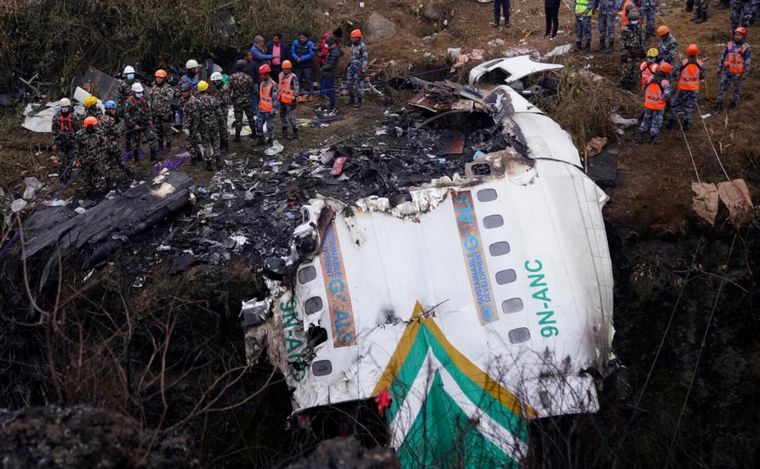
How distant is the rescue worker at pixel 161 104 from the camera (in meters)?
10.7

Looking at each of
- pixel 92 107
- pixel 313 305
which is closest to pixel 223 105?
pixel 92 107

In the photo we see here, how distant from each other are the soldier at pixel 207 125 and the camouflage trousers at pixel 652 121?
622 centimetres

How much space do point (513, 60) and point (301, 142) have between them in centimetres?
354

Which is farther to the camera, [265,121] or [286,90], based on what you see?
[265,121]

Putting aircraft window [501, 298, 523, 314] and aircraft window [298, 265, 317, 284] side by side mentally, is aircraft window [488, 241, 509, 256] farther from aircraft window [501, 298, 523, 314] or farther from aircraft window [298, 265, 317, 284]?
aircraft window [298, 265, 317, 284]

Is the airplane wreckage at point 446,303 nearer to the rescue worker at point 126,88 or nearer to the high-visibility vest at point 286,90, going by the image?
the high-visibility vest at point 286,90

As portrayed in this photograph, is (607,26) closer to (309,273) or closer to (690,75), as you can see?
(690,75)

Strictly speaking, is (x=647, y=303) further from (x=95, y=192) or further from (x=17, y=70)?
(x=17, y=70)

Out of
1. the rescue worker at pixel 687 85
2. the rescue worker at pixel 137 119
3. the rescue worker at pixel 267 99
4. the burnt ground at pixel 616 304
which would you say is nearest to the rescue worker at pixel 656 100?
the rescue worker at pixel 687 85

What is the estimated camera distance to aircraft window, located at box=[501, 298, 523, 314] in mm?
6824

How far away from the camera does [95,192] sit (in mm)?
9594

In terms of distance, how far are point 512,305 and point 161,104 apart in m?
6.68

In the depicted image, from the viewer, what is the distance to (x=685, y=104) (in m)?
9.90

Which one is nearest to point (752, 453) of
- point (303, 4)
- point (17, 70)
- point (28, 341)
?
point (28, 341)
